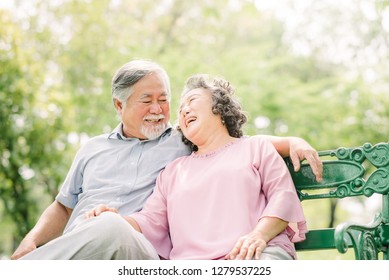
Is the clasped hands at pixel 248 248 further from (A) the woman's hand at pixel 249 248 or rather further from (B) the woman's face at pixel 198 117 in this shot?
(B) the woman's face at pixel 198 117

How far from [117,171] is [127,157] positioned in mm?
Result: 89

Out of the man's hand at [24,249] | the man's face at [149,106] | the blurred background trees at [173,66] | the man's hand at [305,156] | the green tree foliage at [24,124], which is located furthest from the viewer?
the blurred background trees at [173,66]

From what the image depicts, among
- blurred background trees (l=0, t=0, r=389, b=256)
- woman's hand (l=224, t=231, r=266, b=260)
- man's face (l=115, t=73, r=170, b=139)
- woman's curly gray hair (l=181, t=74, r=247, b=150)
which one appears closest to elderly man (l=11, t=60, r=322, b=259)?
man's face (l=115, t=73, r=170, b=139)

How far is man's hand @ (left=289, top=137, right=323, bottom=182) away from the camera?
2.66 metres

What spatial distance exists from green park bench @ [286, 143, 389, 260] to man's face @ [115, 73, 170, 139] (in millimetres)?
696

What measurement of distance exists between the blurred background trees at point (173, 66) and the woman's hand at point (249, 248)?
3.43 metres

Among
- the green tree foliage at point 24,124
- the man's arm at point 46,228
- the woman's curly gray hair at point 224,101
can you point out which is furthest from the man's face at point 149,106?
the green tree foliage at point 24,124

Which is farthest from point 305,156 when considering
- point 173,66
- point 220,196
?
point 173,66

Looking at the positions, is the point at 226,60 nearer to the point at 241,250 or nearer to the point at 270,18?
the point at 270,18

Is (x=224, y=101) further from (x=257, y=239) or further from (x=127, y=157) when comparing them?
(x=257, y=239)

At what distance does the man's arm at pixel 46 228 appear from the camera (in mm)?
2929

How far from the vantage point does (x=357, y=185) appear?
2723 mm

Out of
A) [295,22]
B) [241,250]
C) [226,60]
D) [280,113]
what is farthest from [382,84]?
[241,250]

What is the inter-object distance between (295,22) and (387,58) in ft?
9.80
